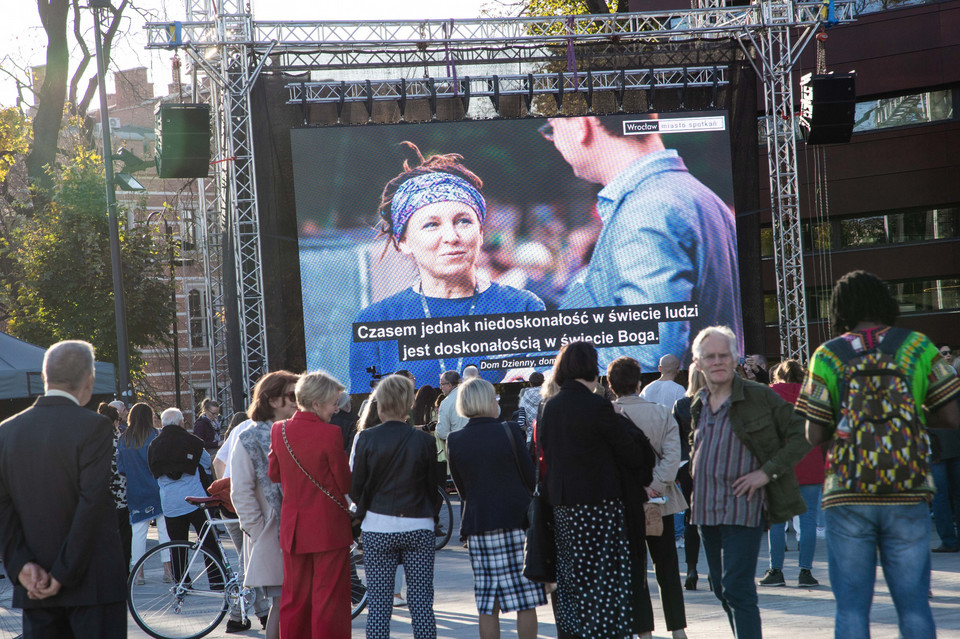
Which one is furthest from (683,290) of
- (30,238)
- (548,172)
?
(30,238)

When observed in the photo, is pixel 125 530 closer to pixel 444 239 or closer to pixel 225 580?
pixel 225 580

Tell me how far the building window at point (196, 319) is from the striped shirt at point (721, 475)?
129 feet

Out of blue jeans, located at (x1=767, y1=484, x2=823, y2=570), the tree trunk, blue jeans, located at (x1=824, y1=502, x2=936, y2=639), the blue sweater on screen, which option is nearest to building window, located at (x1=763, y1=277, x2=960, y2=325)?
the blue sweater on screen

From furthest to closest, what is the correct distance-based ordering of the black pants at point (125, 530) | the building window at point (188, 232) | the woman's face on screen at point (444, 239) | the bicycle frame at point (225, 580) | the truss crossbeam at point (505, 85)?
the building window at point (188, 232)
the truss crossbeam at point (505, 85)
the woman's face on screen at point (444, 239)
the black pants at point (125, 530)
the bicycle frame at point (225, 580)

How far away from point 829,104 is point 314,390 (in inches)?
512

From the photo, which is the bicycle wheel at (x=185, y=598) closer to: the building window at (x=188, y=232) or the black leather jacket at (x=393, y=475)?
the black leather jacket at (x=393, y=475)

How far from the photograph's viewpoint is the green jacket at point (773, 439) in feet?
15.9

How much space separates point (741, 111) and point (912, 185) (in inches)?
352

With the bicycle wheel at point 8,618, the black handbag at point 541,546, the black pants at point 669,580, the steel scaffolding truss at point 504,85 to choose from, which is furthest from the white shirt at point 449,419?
the steel scaffolding truss at point 504,85

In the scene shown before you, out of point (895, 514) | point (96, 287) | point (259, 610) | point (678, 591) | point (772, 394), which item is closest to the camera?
point (895, 514)

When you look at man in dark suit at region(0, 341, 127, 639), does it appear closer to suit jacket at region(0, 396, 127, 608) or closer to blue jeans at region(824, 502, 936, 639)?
suit jacket at region(0, 396, 127, 608)

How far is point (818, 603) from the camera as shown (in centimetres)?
692

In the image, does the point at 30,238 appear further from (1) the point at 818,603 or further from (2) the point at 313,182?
(1) the point at 818,603

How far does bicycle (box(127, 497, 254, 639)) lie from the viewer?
22.8 ft
